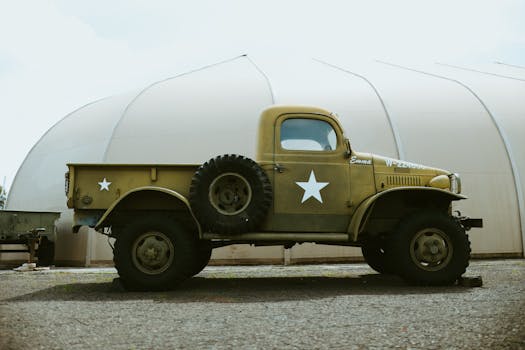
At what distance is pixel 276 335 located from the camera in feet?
12.2

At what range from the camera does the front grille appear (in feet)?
25.0

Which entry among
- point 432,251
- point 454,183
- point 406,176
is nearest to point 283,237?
point 432,251

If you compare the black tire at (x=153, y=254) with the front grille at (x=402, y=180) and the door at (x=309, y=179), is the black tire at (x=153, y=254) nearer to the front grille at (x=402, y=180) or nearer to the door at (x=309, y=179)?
the door at (x=309, y=179)

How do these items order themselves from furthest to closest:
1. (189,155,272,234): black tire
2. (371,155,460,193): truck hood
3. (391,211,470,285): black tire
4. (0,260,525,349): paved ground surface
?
(371,155,460,193): truck hood, (391,211,470,285): black tire, (189,155,272,234): black tire, (0,260,525,349): paved ground surface

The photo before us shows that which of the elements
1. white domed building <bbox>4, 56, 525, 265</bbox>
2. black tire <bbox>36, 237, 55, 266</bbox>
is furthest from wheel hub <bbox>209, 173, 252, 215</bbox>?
black tire <bbox>36, 237, 55, 266</bbox>

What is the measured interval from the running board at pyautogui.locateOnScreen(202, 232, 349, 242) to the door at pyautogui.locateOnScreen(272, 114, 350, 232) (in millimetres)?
127

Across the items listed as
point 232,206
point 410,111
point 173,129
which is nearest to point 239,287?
point 232,206

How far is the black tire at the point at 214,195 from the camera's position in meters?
6.73

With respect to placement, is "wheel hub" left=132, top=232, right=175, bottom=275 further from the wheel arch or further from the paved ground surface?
the wheel arch

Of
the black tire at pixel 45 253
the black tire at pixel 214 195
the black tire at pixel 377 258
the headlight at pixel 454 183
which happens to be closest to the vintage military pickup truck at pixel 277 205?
the black tire at pixel 214 195

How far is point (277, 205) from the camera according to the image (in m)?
7.18

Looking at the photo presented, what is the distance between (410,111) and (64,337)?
12.9 metres

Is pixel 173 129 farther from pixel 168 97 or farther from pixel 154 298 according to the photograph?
pixel 154 298

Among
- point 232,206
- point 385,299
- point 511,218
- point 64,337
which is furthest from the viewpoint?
point 511,218
